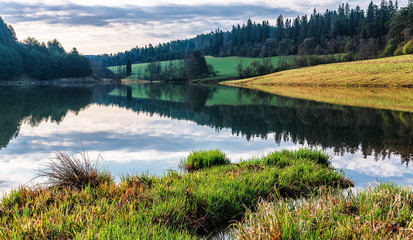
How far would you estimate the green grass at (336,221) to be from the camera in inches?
166

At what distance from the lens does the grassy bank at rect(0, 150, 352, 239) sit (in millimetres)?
4605

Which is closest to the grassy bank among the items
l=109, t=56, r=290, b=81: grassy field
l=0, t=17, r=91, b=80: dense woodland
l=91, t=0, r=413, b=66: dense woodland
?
l=91, t=0, r=413, b=66: dense woodland

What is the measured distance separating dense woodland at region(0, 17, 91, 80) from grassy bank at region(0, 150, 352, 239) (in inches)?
5187

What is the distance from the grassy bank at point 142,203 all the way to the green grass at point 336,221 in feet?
2.25

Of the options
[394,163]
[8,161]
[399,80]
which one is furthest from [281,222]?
[399,80]

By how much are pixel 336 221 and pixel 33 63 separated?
506 feet

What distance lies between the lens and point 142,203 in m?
5.77

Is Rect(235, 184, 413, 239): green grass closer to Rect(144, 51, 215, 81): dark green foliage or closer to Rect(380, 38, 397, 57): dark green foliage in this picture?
Rect(380, 38, 397, 57): dark green foliage

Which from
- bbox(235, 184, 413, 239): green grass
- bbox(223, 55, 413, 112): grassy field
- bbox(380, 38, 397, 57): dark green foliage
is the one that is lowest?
bbox(235, 184, 413, 239): green grass

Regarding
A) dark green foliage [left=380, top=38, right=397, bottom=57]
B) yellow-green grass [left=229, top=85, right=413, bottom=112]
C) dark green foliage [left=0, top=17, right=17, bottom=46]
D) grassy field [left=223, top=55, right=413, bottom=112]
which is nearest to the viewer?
yellow-green grass [left=229, top=85, right=413, bottom=112]

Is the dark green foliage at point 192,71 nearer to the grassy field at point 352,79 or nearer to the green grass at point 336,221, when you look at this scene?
the grassy field at point 352,79

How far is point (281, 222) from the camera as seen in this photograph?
4426mm

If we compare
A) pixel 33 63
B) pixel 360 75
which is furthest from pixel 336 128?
pixel 33 63

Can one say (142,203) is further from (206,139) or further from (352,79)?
(352,79)
